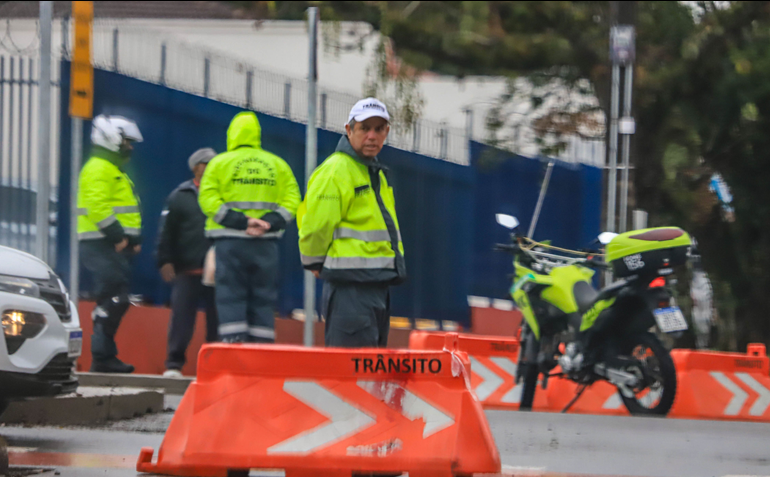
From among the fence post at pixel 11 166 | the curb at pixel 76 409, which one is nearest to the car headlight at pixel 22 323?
the curb at pixel 76 409

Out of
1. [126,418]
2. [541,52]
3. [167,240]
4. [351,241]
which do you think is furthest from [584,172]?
[351,241]

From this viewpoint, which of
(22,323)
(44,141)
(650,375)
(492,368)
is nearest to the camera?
(22,323)

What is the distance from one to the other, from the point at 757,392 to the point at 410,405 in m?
5.68

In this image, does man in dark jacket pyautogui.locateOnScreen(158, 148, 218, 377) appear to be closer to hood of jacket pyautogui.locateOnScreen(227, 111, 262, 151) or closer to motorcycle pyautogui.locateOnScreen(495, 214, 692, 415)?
hood of jacket pyautogui.locateOnScreen(227, 111, 262, 151)

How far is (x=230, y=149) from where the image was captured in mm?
8750

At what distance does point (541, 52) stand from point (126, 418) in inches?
337

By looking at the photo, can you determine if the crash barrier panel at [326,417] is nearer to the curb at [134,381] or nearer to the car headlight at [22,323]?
the car headlight at [22,323]

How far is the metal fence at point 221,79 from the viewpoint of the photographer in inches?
446

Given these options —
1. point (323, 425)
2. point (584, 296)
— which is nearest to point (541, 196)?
point (584, 296)

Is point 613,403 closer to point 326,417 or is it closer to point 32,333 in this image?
point 32,333

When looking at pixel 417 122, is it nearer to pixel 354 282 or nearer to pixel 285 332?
pixel 285 332

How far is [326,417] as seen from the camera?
4.67 metres

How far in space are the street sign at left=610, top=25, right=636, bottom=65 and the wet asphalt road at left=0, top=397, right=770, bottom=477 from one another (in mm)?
4480

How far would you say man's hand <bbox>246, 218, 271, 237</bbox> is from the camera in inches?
331
